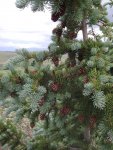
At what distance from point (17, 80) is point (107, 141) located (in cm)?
200

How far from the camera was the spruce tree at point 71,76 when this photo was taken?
5.45 metres

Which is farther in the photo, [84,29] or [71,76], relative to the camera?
[84,29]

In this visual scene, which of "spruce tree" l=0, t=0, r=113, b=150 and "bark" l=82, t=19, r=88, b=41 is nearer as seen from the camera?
"spruce tree" l=0, t=0, r=113, b=150

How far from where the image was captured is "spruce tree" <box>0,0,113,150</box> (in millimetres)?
5453

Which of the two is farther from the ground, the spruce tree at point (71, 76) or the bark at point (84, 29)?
the bark at point (84, 29)

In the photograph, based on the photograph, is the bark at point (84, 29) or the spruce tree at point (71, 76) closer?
the spruce tree at point (71, 76)

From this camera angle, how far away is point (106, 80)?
5.47 metres

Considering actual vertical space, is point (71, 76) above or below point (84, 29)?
below

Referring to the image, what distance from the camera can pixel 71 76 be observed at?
19.8 ft

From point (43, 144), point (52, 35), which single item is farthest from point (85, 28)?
point (43, 144)

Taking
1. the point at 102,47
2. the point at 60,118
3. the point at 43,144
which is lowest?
the point at 43,144

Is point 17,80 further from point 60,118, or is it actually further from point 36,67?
point 60,118

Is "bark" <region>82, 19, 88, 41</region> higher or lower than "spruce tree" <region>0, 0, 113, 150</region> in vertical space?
higher

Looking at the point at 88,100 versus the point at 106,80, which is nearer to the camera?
the point at 106,80
